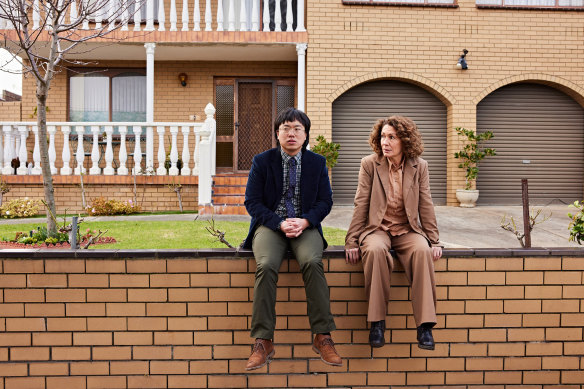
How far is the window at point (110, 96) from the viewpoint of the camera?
37.9ft

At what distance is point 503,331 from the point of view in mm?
2611

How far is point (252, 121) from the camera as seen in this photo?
11531 millimetres

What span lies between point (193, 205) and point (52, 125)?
3.04 metres

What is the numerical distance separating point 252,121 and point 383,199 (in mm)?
9047

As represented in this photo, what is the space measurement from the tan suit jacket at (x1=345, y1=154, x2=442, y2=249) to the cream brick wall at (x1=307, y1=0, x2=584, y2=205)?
7.13m

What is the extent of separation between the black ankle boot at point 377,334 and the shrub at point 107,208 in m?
6.50

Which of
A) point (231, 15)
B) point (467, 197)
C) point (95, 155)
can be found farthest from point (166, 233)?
point (467, 197)

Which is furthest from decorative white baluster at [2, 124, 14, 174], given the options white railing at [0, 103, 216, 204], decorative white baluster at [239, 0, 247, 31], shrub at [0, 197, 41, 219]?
decorative white baluster at [239, 0, 247, 31]

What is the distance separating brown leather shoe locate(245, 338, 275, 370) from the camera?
235 centimetres

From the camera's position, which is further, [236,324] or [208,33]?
[208,33]

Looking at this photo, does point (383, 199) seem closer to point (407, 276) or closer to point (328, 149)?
point (407, 276)

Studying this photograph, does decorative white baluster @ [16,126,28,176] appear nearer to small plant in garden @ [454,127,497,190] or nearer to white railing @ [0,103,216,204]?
white railing @ [0,103,216,204]

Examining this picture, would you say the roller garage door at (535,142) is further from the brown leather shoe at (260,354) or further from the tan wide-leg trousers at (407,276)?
the brown leather shoe at (260,354)

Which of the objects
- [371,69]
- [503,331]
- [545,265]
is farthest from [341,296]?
[371,69]
